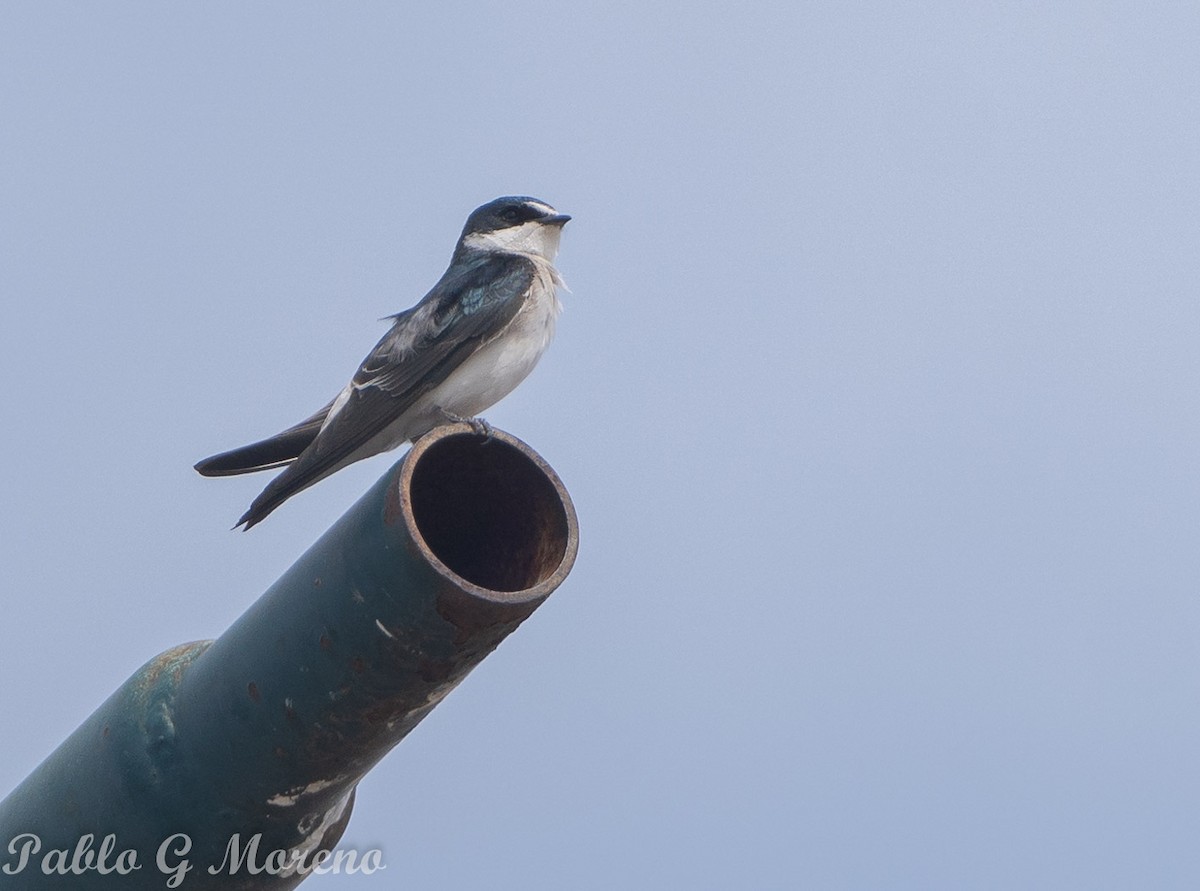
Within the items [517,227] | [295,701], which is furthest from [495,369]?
[295,701]

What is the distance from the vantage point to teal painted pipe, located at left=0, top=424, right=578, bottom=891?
87.4 inches

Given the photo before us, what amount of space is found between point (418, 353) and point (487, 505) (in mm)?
2754

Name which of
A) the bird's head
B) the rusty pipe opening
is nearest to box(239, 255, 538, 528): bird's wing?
the bird's head

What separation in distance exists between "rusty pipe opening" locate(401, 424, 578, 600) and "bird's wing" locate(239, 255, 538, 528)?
2.14 meters

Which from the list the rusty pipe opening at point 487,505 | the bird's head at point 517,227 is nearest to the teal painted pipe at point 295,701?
the rusty pipe opening at point 487,505

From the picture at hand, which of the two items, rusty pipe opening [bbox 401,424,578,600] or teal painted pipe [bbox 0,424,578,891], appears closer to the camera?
teal painted pipe [bbox 0,424,578,891]

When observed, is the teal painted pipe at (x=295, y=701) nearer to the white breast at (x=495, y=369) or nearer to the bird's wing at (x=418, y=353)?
the bird's wing at (x=418, y=353)

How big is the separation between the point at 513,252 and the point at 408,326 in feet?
1.88

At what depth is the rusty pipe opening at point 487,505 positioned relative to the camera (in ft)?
8.53

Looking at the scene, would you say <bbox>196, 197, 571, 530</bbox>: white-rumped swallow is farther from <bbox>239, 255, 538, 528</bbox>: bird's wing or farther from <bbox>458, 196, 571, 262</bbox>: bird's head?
<bbox>458, 196, 571, 262</bbox>: bird's head

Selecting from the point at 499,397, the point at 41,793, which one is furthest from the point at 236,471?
the point at 41,793

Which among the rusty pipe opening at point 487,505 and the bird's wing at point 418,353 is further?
the bird's wing at point 418,353

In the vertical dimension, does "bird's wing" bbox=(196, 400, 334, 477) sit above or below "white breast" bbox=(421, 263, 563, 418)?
below

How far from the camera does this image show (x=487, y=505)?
2.70 metres
